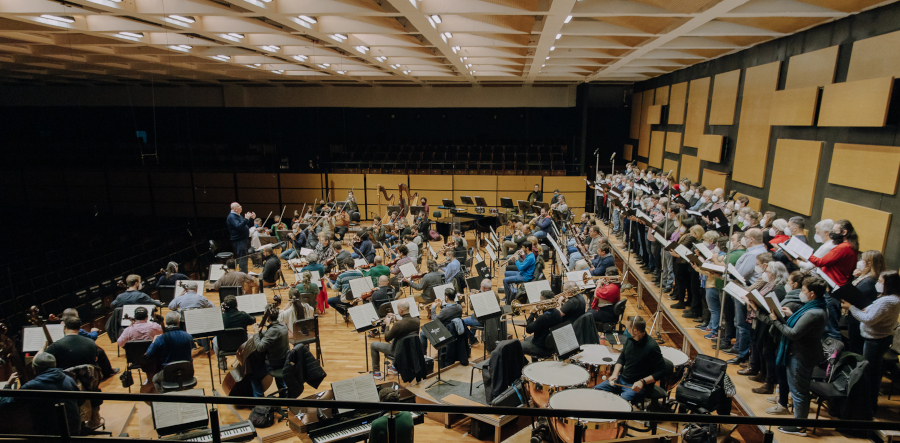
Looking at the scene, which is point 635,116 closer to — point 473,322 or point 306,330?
point 473,322

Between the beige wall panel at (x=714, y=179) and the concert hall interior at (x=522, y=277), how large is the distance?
44mm

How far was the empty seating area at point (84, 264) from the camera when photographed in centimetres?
805

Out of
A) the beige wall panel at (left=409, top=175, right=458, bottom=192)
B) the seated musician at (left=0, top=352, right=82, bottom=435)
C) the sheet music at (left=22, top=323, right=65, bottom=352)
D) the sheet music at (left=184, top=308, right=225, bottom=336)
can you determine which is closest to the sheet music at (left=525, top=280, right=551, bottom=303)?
the sheet music at (left=184, top=308, right=225, bottom=336)

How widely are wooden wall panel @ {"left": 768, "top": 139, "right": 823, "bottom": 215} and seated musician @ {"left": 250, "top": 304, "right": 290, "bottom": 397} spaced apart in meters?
8.15

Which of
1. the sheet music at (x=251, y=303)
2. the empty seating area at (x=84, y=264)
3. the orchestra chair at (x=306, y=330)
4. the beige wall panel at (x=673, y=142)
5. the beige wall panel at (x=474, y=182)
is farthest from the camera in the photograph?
the beige wall panel at (x=474, y=182)

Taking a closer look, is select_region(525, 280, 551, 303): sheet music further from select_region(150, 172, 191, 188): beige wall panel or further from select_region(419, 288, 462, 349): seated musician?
select_region(150, 172, 191, 188): beige wall panel

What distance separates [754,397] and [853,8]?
527cm

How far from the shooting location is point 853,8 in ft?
20.7

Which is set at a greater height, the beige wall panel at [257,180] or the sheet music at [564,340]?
the beige wall panel at [257,180]

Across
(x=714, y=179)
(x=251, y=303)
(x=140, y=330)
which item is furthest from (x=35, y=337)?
(x=714, y=179)

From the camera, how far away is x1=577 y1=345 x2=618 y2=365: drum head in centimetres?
540

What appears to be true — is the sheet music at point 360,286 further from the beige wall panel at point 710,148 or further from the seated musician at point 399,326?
the beige wall panel at point 710,148

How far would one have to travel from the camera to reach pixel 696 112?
12.3 metres

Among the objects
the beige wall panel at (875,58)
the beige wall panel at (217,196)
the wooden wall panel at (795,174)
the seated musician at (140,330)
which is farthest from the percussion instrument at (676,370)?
the beige wall panel at (217,196)
